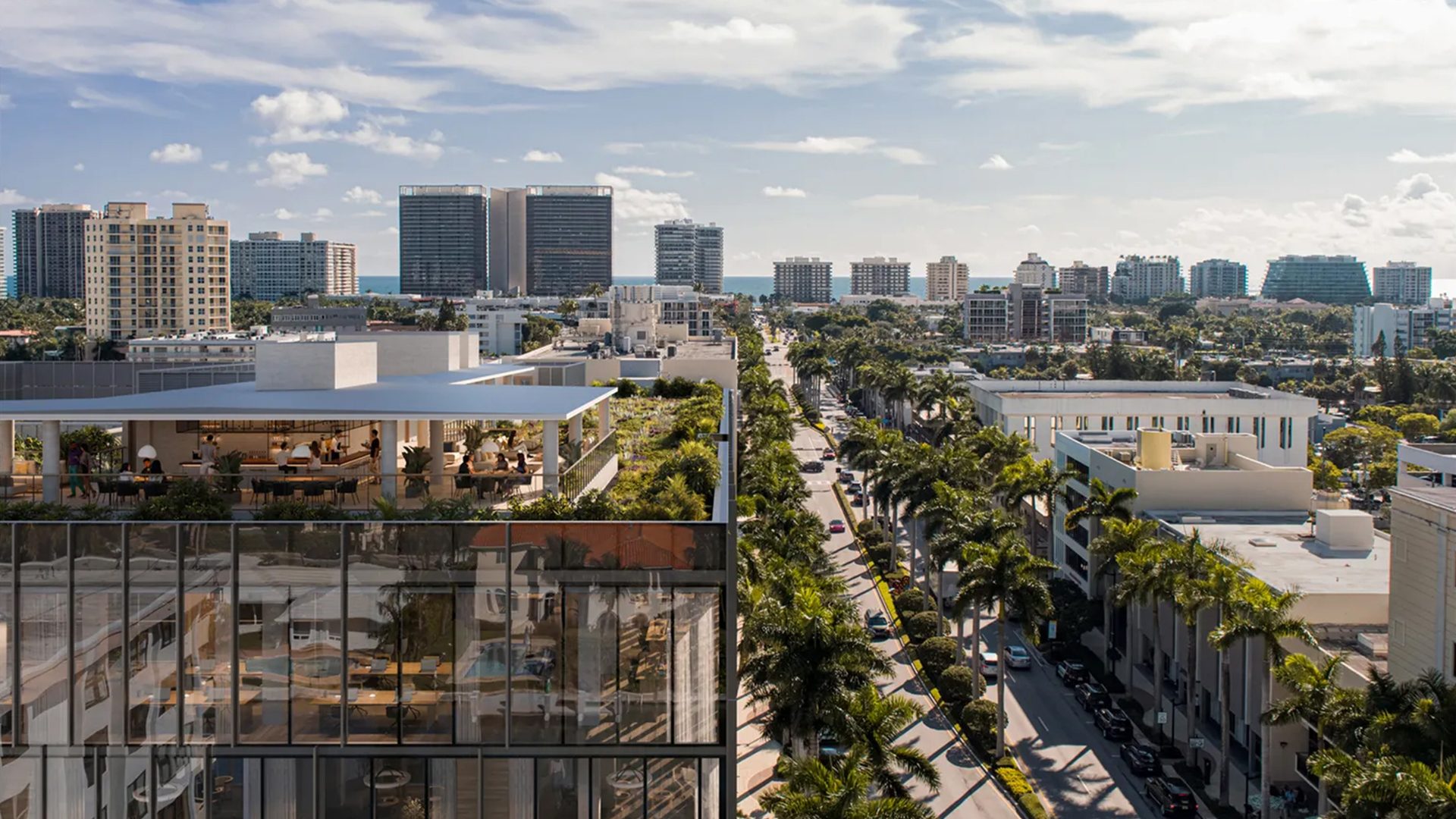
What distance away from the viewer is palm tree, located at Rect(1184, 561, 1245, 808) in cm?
3108

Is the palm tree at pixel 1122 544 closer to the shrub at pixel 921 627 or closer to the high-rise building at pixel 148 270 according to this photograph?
the shrub at pixel 921 627

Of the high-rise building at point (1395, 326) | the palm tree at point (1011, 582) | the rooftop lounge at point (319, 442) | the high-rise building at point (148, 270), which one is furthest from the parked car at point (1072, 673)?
the high-rise building at point (1395, 326)

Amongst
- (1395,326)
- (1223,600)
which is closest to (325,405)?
(1223,600)

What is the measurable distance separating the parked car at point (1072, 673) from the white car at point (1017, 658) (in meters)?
1.13

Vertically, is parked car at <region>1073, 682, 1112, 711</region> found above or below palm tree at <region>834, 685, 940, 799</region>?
below

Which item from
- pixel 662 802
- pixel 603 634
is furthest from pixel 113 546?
pixel 662 802

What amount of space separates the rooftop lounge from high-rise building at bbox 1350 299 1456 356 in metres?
185

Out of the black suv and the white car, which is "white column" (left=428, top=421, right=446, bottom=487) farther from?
the white car

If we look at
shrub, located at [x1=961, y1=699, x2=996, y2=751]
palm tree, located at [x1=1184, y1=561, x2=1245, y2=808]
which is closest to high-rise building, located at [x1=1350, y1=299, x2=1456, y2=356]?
shrub, located at [x1=961, y1=699, x2=996, y2=751]

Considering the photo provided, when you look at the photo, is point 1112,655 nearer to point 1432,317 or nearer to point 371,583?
point 371,583

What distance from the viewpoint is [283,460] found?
65.2 feet

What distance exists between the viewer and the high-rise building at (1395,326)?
7382 inches

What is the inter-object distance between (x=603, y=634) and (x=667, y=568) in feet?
3.17

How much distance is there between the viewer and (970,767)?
34719 mm
